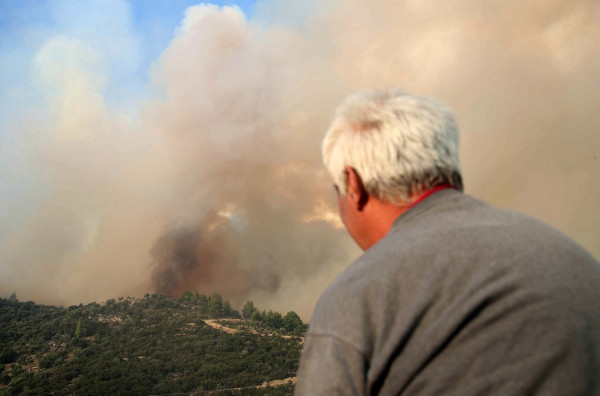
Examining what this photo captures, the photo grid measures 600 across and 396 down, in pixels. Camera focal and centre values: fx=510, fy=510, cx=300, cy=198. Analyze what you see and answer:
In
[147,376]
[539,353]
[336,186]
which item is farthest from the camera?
[147,376]

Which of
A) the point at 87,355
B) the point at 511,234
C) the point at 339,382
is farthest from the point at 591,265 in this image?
the point at 87,355

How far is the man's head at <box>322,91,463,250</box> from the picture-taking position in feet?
6.03

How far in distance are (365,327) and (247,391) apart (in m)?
61.2

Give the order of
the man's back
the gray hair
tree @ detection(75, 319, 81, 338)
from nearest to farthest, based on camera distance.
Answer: the man's back
the gray hair
tree @ detection(75, 319, 81, 338)

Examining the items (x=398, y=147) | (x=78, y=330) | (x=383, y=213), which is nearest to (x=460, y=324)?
(x=383, y=213)

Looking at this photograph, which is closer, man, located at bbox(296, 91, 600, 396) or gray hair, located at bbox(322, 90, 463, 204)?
man, located at bbox(296, 91, 600, 396)

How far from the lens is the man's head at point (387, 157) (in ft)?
6.03

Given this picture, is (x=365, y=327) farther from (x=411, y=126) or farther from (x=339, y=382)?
(x=411, y=126)

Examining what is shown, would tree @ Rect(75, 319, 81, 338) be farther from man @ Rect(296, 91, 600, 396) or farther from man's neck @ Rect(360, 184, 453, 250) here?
man @ Rect(296, 91, 600, 396)

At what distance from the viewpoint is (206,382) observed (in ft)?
200

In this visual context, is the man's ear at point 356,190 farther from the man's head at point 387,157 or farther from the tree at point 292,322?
the tree at point 292,322

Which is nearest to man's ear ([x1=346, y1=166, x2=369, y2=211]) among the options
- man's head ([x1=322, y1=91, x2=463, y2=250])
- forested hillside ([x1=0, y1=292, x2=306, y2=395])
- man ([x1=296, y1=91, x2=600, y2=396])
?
man's head ([x1=322, y1=91, x2=463, y2=250])

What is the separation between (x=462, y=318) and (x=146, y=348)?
73.5 meters

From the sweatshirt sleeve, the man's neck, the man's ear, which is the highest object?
the man's ear
